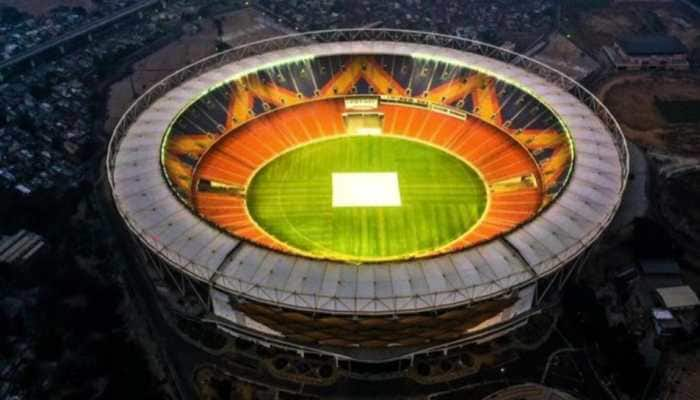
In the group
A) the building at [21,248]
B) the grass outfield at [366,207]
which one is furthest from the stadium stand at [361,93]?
the building at [21,248]

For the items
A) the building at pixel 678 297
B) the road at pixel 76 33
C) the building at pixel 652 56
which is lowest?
the building at pixel 678 297

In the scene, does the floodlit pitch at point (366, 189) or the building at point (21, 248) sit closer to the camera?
the building at point (21, 248)

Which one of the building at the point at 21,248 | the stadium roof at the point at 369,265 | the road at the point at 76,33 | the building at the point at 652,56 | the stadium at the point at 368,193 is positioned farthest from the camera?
the road at the point at 76,33

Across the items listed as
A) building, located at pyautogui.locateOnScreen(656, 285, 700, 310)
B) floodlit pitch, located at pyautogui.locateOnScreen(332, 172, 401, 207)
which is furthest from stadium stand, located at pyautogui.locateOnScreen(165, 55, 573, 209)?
building, located at pyautogui.locateOnScreen(656, 285, 700, 310)

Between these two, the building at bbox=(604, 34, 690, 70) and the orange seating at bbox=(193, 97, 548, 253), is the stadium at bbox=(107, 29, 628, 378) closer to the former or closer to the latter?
the orange seating at bbox=(193, 97, 548, 253)

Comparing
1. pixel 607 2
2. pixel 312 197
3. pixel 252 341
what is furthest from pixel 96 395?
pixel 607 2

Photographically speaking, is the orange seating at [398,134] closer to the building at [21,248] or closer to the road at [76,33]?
the building at [21,248]
